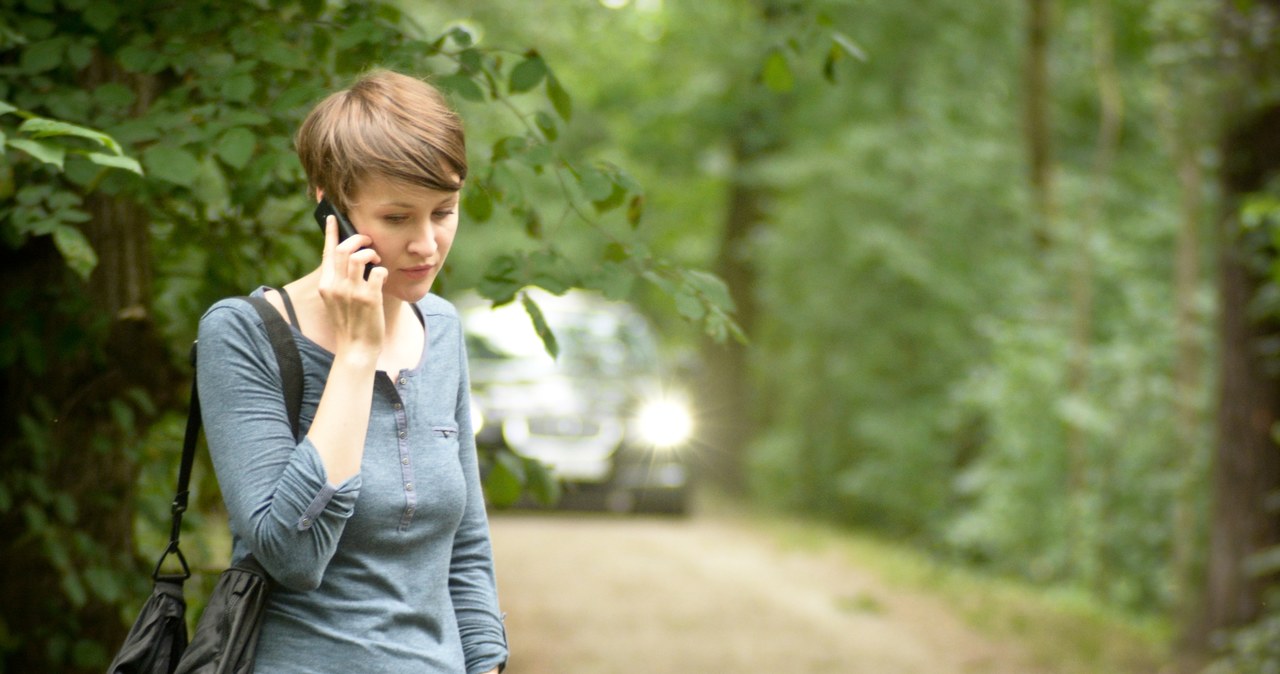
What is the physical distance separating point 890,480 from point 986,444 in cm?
116

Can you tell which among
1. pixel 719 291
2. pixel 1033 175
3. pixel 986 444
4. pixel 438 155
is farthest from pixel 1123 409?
pixel 438 155

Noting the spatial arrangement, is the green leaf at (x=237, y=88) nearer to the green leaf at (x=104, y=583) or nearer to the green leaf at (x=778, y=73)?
the green leaf at (x=104, y=583)

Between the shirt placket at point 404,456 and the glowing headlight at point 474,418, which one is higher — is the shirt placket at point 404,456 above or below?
below

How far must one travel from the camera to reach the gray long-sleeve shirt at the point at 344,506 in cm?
196

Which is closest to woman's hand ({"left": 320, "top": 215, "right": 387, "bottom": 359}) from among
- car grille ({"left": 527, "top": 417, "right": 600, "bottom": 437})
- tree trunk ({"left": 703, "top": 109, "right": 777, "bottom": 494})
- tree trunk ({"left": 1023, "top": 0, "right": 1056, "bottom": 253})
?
car grille ({"left": 527, "top": 417, "right": 600, "bottom": 437})

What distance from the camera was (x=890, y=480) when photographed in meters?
15.5

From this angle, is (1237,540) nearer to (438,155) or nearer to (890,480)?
(890,480)

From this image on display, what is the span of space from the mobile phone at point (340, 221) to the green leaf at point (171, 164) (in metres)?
1.17

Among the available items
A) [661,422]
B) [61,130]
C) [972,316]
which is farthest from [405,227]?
[972,316]

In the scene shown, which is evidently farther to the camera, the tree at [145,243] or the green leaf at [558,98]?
the green leaf at [558,98]

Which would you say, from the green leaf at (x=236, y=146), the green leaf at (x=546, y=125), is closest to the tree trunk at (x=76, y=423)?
the green leaf at (x=236, y=146)

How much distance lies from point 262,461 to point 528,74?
2027 millimetres

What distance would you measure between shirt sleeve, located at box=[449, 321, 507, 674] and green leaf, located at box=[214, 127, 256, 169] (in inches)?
44.5

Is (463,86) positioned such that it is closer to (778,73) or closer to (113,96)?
(113,96)
